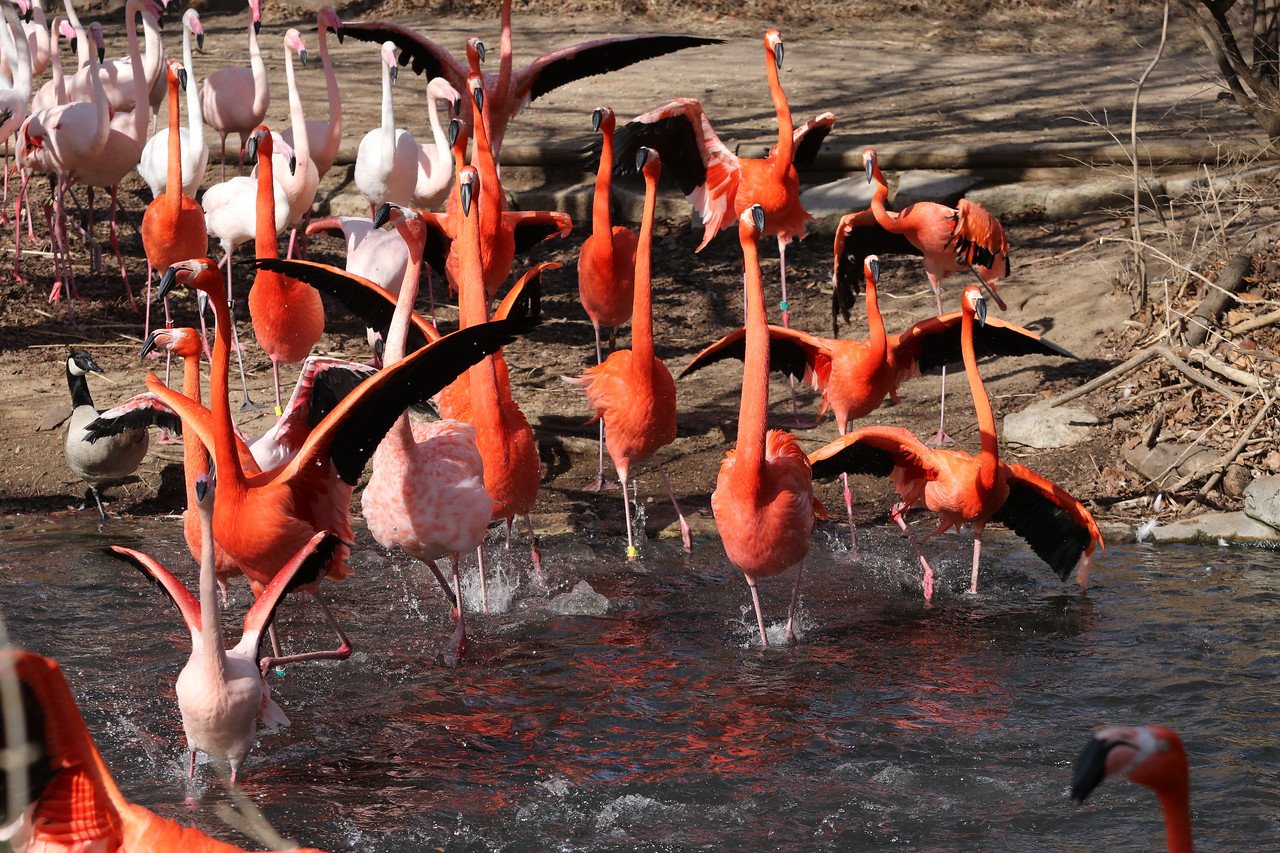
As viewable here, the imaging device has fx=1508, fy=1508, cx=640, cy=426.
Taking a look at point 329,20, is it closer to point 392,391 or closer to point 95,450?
point 95,450

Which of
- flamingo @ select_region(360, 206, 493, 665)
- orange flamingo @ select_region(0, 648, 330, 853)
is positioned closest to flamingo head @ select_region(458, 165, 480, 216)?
flamingo @ select_region(360, 206, 493, 665)

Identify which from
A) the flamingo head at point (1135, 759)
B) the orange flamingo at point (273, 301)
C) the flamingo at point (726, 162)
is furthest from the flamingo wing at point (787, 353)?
the flamingo head at point (1135, 759)

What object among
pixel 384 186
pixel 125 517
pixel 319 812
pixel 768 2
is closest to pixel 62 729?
pixel 319 812

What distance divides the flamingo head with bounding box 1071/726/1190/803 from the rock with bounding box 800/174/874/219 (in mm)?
6870

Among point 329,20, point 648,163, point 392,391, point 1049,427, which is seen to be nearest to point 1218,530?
point 1049,427

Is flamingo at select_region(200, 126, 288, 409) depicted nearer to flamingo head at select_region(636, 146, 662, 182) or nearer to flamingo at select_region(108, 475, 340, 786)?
flamingo head at select_region(636, 146, 662, 182)

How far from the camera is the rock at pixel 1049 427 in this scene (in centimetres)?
679

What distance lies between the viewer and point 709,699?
4.73m

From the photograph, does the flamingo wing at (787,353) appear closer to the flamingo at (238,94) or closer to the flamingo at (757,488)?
the flamingo at (757,488)

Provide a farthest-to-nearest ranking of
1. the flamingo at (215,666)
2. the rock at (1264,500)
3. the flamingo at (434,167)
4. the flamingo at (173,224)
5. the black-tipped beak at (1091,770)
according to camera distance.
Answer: the flamingo at (434,167) < the flamingo at (173,224) < the rock at (1264,500) < the flamingo at (215,666) < the black-tipped beak at (1091,770)

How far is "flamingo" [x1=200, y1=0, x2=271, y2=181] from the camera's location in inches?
342

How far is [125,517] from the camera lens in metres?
6.45

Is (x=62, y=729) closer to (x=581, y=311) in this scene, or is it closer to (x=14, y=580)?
(x=14, y=580)

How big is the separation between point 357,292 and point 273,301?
1079 millimetres
